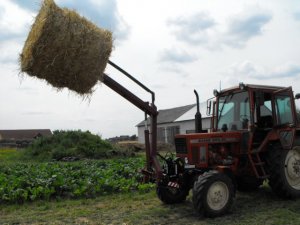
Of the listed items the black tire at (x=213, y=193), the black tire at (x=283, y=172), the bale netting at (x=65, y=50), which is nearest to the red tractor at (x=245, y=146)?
the black tire at (x=283, y=172)

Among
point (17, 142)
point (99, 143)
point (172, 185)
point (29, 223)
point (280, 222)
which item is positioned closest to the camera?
point (280, 222)

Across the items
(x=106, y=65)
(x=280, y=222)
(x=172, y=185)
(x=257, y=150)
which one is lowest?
(x=280, y=222)

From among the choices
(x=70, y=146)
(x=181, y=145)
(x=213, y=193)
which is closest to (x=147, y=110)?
(x=181, y=145)

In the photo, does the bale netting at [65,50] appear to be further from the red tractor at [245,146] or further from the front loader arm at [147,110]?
the red tractor at [245,146]

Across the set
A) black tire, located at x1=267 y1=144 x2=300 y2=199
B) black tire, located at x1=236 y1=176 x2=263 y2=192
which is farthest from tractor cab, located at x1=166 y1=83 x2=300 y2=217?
black tire, located at x1=236 y1=176 x2=263 y2=192

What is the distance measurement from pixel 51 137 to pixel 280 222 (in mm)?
18480

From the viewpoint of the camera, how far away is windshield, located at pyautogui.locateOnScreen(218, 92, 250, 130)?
331 inches

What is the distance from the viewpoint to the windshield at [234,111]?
27.6 feet

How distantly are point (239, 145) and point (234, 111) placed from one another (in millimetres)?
761

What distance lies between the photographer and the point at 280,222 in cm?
674

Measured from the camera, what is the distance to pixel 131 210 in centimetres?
801

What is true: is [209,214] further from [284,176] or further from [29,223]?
[29,223]

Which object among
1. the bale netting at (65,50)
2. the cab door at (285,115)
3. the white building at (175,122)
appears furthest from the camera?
the white building at (175,122)

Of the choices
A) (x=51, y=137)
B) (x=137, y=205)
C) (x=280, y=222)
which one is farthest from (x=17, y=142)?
(x=280, y=222)
